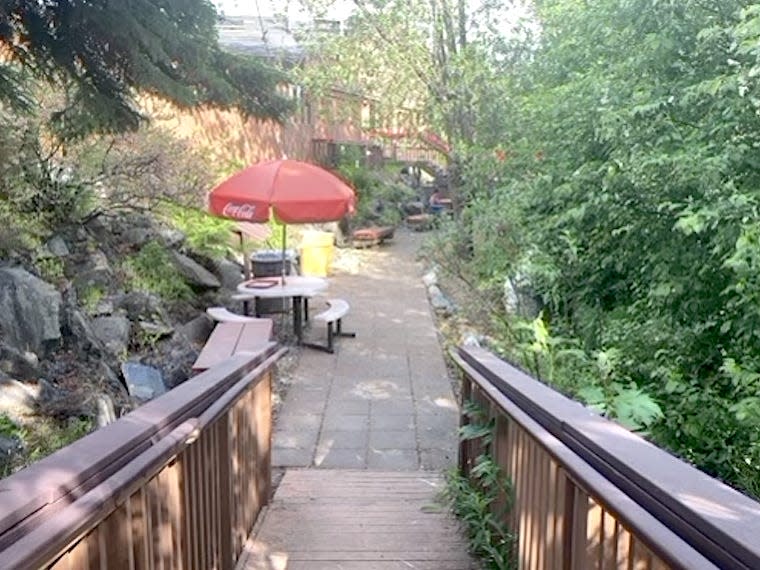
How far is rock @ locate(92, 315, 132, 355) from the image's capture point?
634 cm

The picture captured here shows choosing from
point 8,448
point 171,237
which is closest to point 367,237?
point 171,237

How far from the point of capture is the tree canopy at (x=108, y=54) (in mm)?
4520

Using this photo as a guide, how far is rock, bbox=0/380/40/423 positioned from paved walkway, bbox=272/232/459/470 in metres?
1.72

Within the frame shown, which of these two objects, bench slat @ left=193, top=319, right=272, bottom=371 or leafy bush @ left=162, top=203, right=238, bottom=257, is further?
leafy bush @ left=162, top=203, right=238, bottom=257

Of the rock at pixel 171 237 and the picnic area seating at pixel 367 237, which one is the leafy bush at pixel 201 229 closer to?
the rock at pixel 171 237

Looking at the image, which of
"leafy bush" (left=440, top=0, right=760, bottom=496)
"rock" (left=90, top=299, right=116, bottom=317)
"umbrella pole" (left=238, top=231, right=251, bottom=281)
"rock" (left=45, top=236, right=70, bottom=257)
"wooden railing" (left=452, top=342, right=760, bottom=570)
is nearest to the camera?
"wooden railing" (left=452, top=342, right=760, bottom=570)

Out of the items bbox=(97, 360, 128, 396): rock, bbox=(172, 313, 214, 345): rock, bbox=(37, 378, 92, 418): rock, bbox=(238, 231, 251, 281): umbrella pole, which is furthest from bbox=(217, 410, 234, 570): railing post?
bbox=(238, 231, 251, 281): umbrella pole

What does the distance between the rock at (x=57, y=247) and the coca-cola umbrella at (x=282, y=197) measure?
1673 millimetres

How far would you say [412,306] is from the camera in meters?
10.2

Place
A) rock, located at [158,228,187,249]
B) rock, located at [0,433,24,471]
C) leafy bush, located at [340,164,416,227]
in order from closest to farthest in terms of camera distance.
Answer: rock, located at [0,433,24,471], rock, located at [158,228,187,249], leafy bush, located at [340,164,416,227]

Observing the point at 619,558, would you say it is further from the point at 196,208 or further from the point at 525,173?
the point at 196,208

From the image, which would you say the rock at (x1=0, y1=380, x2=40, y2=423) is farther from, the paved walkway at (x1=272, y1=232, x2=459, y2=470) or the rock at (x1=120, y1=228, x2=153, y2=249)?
the rock at (x1=120, y1=228, x2=153, y2=249)

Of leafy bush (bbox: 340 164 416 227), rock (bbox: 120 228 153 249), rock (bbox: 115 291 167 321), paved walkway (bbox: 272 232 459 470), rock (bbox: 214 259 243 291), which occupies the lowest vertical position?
paved walkway (bbox: 272 232 459 470)

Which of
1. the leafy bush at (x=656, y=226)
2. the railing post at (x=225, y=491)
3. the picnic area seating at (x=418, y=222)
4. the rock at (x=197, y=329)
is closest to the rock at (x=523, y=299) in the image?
the leafy bush at (x=656, y=226)
